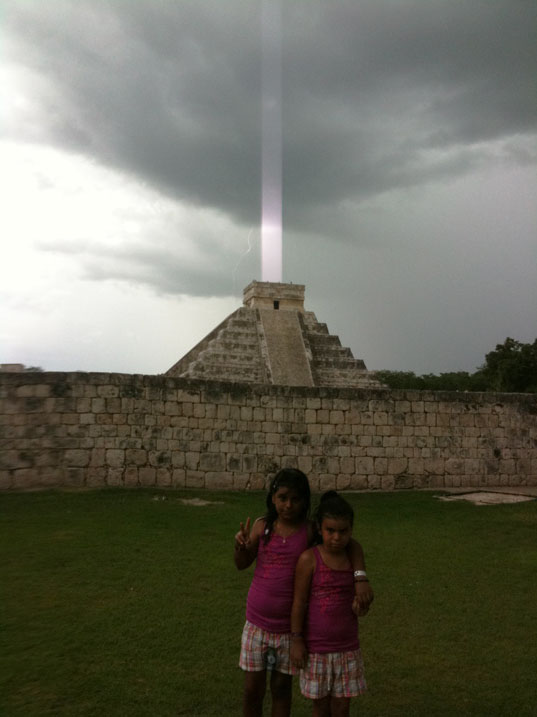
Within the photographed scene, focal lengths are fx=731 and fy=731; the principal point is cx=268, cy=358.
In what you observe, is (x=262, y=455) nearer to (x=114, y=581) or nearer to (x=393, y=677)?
(x=114, y=581)

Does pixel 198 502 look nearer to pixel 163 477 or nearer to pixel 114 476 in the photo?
pixel 163 477

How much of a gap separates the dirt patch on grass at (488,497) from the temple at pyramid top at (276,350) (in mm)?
13581

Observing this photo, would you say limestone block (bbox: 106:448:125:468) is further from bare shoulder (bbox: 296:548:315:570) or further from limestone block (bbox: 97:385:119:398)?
bare shoulder (bbox: 296:548:315:570)

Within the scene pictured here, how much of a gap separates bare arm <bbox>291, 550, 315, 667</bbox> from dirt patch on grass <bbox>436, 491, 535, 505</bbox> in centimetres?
859

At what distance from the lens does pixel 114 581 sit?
6.44m

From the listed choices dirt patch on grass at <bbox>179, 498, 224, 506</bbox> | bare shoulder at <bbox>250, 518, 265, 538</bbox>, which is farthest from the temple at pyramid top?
bare shoulder at <bbox>250, 518, 265, 538</bbox>

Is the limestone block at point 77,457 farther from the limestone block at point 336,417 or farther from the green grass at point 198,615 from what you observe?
the limestone block at point 336,417

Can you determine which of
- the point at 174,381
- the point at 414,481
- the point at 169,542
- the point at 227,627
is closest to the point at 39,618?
the point at 227,627

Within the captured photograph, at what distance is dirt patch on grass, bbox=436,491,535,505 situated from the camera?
A: 11.5 meters

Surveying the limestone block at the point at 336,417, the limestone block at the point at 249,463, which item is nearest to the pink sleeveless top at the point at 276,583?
the limestone block at the point at 249,463

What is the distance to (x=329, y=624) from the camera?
3.27 m

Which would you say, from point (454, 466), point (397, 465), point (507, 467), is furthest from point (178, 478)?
point (507, 467)

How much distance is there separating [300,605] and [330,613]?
0.45 ft

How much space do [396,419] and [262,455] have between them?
8.33 feet
